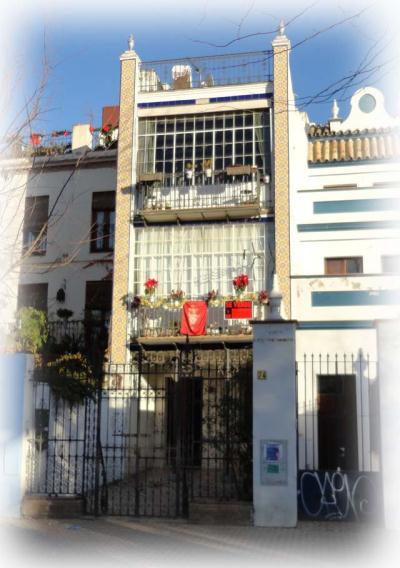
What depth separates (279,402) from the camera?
1183cm

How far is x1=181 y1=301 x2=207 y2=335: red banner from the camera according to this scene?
→ 20641 mm

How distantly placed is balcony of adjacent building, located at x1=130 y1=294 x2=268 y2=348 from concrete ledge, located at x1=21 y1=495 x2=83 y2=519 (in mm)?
7917

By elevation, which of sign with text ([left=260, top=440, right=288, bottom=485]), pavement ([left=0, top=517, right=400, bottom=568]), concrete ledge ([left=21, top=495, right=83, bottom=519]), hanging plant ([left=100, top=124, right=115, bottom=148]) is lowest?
pavement ([left=0, top=517, right=400, bottom=568])

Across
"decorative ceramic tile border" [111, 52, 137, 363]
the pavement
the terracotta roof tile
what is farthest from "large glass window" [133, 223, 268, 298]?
the pavement

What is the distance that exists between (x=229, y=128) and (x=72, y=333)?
26.7ft

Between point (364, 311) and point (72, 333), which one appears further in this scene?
point (72, 333)

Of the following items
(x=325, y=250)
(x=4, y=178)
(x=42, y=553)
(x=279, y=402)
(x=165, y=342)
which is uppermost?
(x=325, y=250)

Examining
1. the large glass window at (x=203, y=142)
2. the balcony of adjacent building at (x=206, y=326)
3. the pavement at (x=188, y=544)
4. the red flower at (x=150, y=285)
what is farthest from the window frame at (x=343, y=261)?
the pavement at (x=188, y=544)

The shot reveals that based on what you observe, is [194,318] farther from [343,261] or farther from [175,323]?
[343,261]

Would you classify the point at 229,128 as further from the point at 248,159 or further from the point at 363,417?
the point at 363,417

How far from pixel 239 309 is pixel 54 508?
30.6 ft

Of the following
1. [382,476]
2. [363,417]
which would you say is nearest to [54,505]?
[382,476]

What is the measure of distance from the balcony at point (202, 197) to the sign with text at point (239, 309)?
9.05ft

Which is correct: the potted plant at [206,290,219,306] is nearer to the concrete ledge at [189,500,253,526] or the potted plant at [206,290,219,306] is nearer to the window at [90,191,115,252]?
the window at [90,191,115,252]
